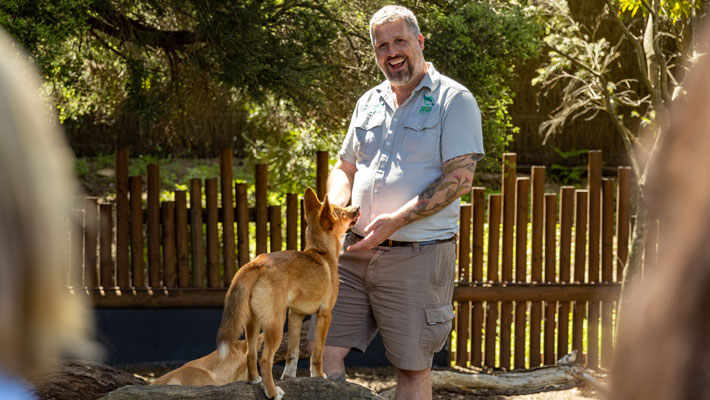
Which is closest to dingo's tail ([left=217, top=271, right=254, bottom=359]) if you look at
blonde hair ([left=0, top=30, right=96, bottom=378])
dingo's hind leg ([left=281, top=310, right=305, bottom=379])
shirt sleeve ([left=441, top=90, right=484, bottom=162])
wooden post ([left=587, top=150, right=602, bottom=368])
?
dingo's hind leg ([left=281, top=310, right=305, bottom=379])

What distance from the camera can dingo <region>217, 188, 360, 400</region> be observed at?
3.84 metres

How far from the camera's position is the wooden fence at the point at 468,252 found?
7020 millimetres

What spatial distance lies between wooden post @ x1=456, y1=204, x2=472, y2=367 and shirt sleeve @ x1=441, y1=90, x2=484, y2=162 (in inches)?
117

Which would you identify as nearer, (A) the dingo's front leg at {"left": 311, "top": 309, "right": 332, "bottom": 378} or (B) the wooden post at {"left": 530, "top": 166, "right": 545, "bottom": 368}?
(A) the dingo's front leg at {"left": 311, "top": 309, "right": 332, "bottom": 378}

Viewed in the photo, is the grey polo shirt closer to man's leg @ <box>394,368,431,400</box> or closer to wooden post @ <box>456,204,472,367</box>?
man's leg @ <box>394,368,431,400</box>

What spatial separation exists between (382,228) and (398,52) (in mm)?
975

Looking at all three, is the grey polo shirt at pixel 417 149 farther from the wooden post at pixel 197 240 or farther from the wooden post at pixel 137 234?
the wooden post at pixel 137 234

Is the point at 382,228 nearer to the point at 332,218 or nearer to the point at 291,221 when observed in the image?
the point at 332,218

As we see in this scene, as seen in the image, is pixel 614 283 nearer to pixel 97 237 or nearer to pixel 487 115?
pixel 487 115

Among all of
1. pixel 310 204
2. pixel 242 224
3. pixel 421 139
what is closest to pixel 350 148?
pixel 310 204

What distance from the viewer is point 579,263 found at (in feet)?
23.7

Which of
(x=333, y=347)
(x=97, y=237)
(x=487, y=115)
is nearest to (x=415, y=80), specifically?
(x=333, y=347)

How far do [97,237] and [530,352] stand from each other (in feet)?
13.5

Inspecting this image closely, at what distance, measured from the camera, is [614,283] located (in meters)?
7.22
